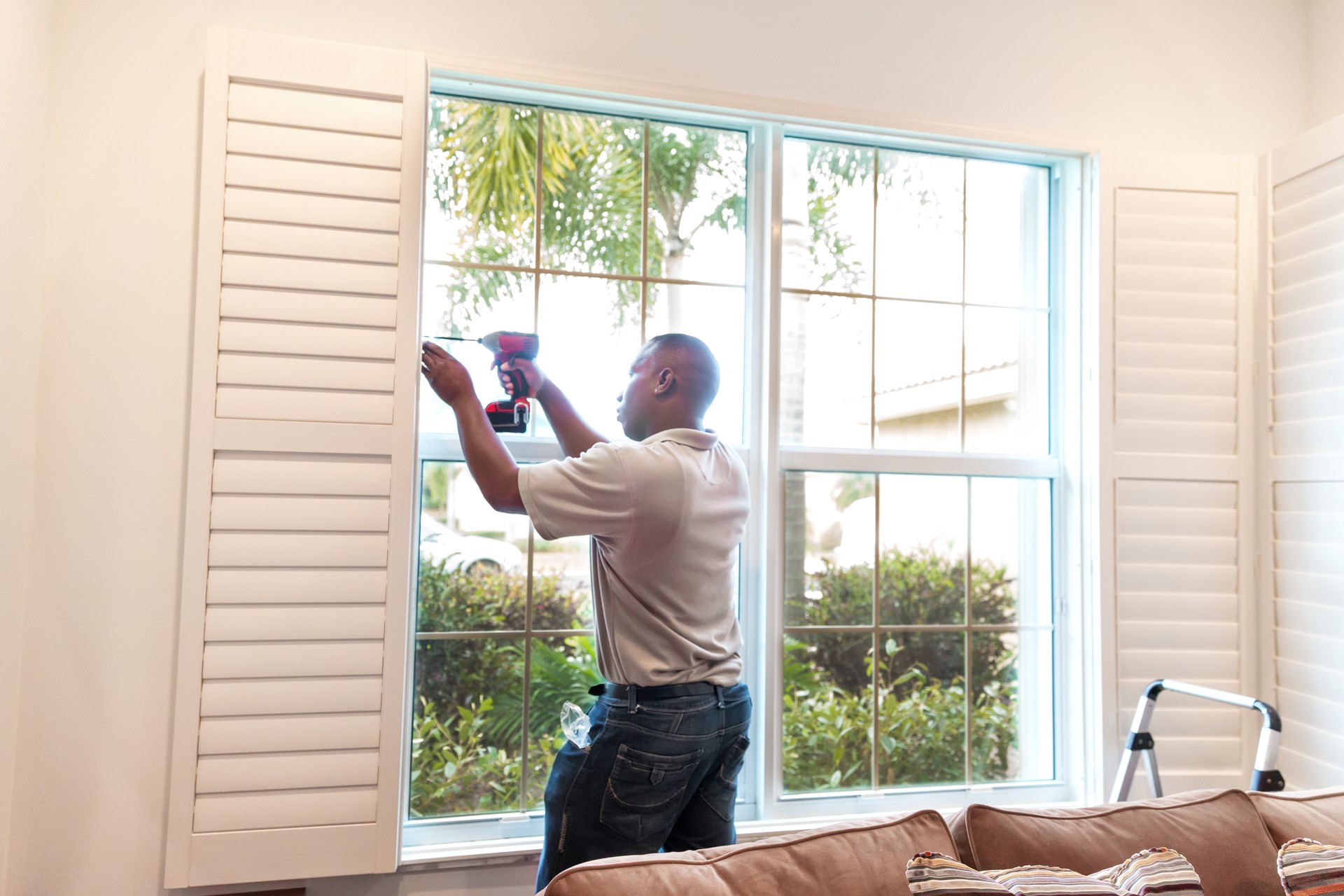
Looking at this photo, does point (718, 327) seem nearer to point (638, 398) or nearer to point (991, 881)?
point (638, 398)

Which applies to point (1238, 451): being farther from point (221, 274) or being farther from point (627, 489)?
point (221, 274)

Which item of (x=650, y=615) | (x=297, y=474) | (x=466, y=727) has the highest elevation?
(x=297, y=474)

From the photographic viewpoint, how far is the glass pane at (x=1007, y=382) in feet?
8.05

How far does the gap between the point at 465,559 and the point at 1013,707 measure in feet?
5.03

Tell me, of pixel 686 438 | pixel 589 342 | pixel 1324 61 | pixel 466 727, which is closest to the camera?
pixel 686 438

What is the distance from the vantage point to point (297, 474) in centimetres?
185

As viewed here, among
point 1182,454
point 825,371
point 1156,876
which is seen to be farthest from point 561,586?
point 1182,454

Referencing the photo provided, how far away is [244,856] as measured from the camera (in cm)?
178

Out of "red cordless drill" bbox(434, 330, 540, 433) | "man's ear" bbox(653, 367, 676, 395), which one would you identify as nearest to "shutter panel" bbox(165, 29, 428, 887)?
"red cordless drill" bbox(434, 330, 540, 433)

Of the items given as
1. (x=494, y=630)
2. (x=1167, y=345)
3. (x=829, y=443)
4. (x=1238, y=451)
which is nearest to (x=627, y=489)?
Result: (x=494, y=630)

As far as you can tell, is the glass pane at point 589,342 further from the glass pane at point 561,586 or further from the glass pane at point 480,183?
the glass pane at point 561,586

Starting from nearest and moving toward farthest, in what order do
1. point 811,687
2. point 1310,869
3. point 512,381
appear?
point 1310,869 → point 512,381 → point 811,687

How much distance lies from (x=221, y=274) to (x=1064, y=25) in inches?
88.5

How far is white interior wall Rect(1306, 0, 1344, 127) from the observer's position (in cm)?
250
